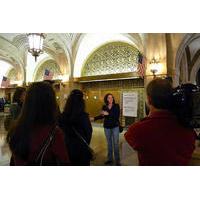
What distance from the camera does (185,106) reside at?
4.06 ft

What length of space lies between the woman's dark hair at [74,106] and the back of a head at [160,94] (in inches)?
38.6

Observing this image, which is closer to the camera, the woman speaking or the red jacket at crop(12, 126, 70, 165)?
the red jacket at crop(12, 126, 70, 165)

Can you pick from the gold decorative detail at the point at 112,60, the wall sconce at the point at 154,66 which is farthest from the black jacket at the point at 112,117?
the gold decorative detail at the point at 112,60

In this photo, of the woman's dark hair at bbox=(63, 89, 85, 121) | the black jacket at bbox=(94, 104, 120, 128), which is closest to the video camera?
the woman's dark hair at bbox=(63, 89, 85, 121)

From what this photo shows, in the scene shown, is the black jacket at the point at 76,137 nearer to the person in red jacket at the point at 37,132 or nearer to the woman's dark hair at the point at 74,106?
the woman's dark hair at the point at 74,106

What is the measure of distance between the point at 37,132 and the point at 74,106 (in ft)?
2.71

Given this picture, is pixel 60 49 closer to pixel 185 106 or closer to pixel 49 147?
pixel 49 147

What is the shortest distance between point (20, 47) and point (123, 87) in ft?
16.4

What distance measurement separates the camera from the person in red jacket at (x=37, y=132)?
1.24 meters

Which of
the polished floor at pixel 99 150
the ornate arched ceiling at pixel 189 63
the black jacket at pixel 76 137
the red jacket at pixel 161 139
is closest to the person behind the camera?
the red jacket at pixel 161 139

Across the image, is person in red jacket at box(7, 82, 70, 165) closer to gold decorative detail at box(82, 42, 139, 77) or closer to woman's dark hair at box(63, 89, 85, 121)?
woman's dark hair at box(63, 89, 85, 121)

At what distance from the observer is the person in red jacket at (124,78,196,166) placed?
114 centimetres
